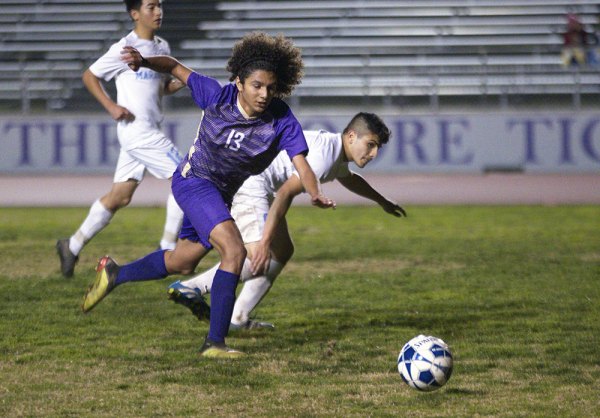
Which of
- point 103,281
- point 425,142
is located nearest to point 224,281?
point 103,281

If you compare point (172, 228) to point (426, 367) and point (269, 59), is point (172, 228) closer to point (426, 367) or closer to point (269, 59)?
point (269, 59)

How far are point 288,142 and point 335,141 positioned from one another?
27.6 inches

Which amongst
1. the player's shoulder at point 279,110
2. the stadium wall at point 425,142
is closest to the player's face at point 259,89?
the player's shoulder at point 279,110

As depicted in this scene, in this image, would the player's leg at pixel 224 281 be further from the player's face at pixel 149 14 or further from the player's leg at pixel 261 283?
the player's face at pixel 149 14

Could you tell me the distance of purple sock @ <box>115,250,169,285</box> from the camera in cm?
670

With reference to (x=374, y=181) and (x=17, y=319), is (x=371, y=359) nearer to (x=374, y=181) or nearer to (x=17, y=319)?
(x=17, y=319)

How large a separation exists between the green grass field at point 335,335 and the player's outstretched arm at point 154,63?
1.64 metres

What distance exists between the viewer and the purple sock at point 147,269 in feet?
22.0

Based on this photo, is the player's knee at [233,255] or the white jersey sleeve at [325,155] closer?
the player's knee at [233,255]

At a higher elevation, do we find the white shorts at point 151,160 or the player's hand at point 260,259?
the white shorts at point 151,160

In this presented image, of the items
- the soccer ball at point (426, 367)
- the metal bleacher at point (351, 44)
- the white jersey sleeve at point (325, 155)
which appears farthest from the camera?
the metal bleacher at point (351, 44)

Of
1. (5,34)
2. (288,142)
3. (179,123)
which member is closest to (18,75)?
(5,34)

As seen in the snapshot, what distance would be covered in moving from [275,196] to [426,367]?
74.8 inches

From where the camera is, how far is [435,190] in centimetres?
1859
